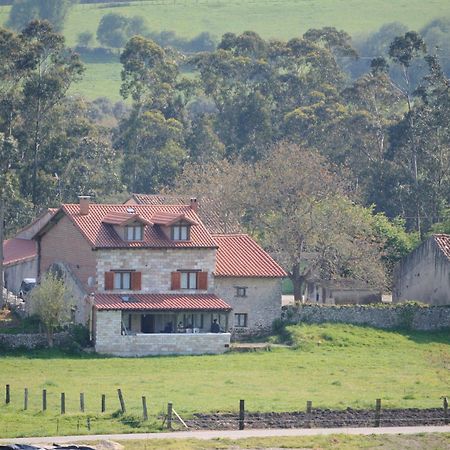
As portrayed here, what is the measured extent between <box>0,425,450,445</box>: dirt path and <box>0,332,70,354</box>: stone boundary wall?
66.3ft

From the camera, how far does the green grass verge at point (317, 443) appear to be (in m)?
57.9

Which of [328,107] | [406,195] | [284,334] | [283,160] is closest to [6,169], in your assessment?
[283,160]

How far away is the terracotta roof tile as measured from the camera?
342 ft

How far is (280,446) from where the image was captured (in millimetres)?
58531

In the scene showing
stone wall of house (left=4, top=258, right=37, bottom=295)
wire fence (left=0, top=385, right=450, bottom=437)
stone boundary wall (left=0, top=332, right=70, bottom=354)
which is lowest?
wire fence (left=0, top=385, right=450, bottom=437)

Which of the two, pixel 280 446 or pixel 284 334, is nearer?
pixel 280 446

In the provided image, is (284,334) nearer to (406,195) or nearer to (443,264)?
(443,264)

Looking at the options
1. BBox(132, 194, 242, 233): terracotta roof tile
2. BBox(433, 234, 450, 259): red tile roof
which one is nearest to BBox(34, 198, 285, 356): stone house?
BBox(433, 234, 450, 259): red tile roof

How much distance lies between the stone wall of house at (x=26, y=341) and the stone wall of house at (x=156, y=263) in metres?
3.86

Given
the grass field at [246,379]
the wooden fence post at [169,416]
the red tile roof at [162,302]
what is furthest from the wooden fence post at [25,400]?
the red tile roof at [162,302]

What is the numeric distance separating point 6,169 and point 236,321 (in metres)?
20.4

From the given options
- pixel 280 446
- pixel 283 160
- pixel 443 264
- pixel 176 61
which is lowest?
pixel 280 446

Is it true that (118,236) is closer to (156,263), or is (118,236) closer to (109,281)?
(156,263)

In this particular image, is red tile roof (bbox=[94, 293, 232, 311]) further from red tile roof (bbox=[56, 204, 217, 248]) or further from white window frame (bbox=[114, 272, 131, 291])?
red tile roof (bbox=[56, 204, 217, 248])
